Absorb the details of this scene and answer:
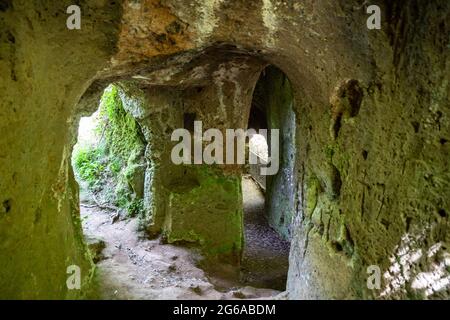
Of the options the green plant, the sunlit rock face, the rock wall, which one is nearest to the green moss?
the green plant

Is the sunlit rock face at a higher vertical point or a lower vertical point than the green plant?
higher

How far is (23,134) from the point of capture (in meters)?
2.35

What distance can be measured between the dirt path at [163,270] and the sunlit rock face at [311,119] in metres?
0.51

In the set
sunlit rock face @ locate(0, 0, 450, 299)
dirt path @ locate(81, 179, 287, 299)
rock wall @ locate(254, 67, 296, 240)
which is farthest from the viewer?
rock wall @ locate(254, 67, 296, 240)

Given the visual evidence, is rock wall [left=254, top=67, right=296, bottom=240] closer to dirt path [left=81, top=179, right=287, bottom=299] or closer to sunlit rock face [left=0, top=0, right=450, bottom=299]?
dirt path [left=81, top=179, right=287, bottom=299]

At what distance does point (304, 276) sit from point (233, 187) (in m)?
2.21

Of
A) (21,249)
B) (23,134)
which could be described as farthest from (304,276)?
(23,134)

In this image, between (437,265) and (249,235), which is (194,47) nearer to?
(437,265)

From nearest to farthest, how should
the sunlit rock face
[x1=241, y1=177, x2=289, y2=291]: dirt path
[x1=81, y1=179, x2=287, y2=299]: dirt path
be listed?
the sunlit rock face → [x1=81, y1=179, x2=287, y2=299]: dirt path → [x1=241, y1=177, x2=289, y2=291]: dirt path

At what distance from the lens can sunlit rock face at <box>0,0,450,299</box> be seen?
2.26 metres

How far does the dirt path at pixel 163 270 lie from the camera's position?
378cm

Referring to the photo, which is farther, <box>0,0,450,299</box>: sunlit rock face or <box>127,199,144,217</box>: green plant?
<box>127,199,144,217</box>: green plant

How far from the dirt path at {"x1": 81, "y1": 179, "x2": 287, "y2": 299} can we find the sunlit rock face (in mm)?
508

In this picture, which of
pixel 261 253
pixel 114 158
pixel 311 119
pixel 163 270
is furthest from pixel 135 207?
pixel 311 119
